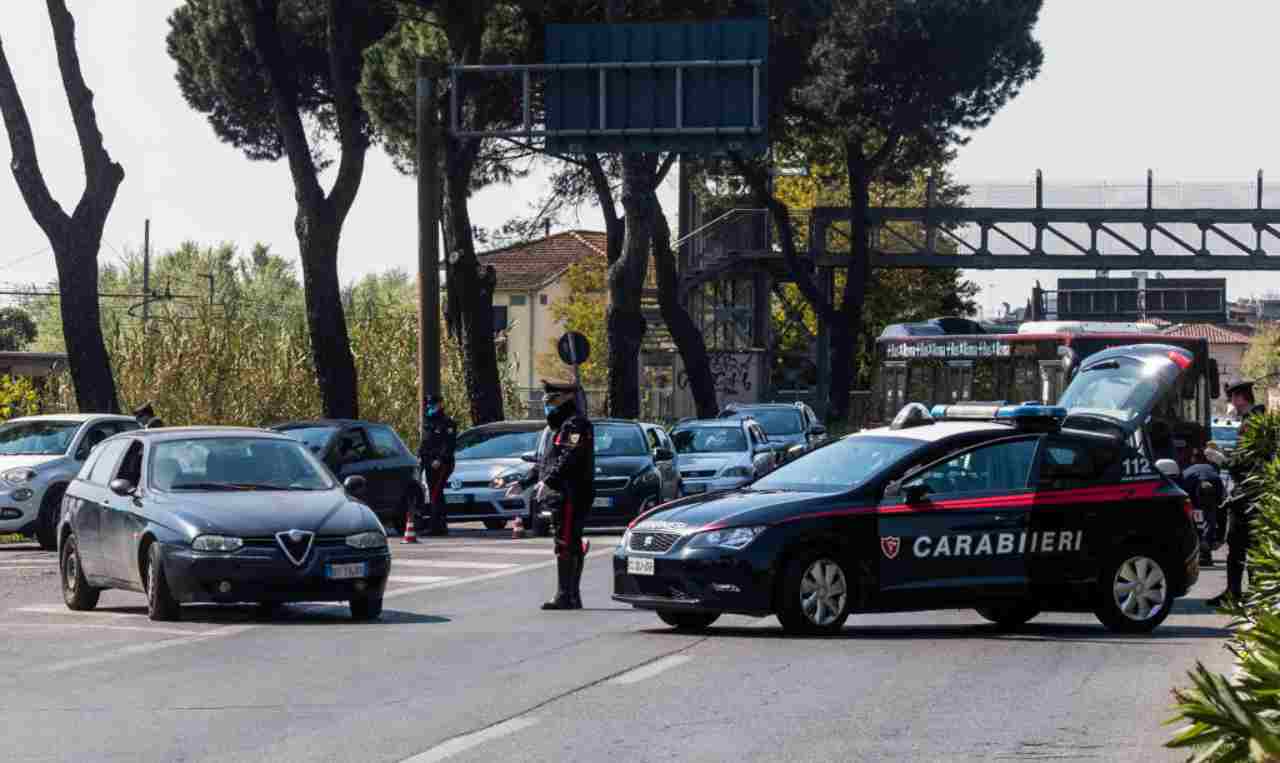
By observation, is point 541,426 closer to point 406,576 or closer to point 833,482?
point 406,576

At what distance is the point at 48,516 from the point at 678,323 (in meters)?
26.9

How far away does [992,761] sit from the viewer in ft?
29.7

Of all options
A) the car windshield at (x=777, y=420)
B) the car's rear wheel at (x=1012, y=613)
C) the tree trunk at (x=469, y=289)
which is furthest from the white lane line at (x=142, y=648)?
the car windshield at (x=777, y=420)

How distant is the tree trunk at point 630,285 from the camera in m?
43.2

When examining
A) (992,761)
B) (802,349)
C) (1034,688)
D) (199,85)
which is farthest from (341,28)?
(802,349)

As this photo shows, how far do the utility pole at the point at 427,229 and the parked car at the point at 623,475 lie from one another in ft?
9.62

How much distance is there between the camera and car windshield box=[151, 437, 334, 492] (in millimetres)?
16938

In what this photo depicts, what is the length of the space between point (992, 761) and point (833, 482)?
6.40 meters

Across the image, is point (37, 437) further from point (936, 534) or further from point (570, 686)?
point (570, 686)

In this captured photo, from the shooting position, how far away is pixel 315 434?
28734 mm

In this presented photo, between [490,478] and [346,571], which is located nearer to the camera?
[346,571]

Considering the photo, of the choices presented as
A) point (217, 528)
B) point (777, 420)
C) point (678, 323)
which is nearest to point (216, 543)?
point (217, 528)

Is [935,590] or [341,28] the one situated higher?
[341,28]

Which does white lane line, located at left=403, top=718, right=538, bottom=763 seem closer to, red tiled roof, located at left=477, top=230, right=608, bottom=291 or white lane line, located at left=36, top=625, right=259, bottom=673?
white lane line, located at left=36, top=625, right=259, bottom=673
